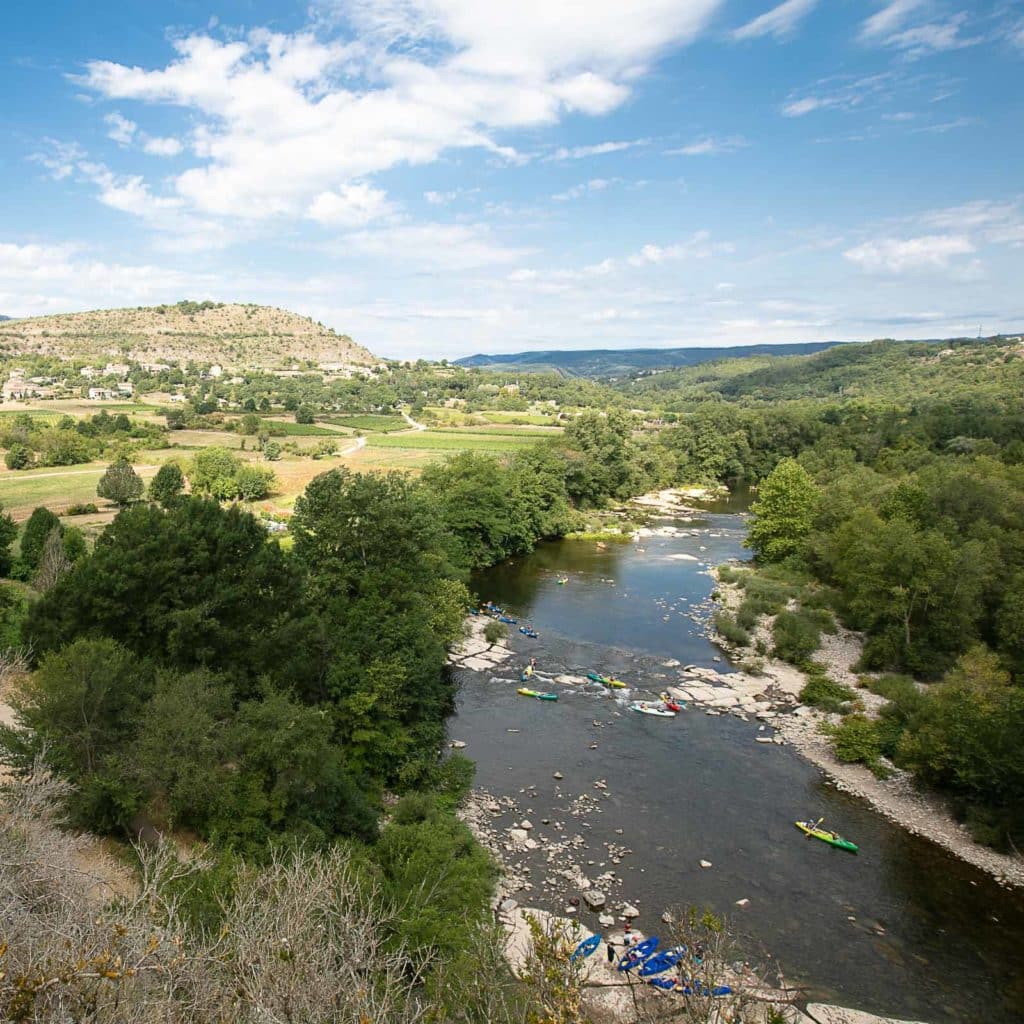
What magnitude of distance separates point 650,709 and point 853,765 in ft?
27.0

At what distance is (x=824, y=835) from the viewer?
910 inches

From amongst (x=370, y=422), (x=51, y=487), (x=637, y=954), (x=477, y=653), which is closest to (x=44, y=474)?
(x=51, y=487)

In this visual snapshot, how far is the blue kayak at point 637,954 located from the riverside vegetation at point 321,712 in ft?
12.6

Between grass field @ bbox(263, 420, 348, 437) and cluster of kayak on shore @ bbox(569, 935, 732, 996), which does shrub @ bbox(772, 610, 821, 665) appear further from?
grass field @ bbox(263, 420, 348, 437)

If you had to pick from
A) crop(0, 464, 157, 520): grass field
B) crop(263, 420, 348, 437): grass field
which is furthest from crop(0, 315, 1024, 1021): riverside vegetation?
crop(263, 420, 348, 437): grass field

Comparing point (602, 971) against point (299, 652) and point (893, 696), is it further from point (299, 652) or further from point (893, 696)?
point (893, 696)

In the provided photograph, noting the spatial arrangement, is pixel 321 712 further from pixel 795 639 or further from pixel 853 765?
pixel 795 639

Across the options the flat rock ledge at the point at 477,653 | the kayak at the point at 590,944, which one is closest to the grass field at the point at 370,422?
the flat rock ledge at the point at 477,653


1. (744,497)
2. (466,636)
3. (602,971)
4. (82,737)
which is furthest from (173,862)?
(744,497)

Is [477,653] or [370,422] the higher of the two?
[370,422]

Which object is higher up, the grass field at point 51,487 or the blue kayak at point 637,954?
the grass field at point 51,487

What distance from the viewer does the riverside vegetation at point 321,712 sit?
32.1 feet

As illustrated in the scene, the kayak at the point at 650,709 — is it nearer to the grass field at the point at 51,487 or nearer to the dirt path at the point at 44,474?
the grass field at the point at 51,487

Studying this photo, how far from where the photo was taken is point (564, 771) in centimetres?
2686
